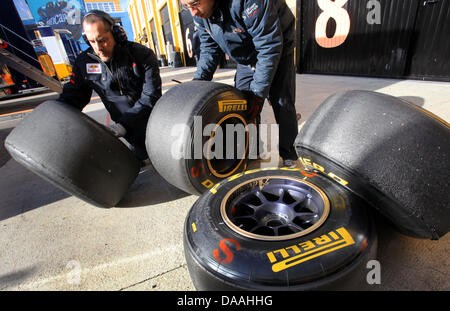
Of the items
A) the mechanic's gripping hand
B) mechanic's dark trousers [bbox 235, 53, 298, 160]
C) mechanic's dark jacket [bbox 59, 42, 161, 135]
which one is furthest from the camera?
mechanic's dark jacket [bbox 59, 42, 161, 135]

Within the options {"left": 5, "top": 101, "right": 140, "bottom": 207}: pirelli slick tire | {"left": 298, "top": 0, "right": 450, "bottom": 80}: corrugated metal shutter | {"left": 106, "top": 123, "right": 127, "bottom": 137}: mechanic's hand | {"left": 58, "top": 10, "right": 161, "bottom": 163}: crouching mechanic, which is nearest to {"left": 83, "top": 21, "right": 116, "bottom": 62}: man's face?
{"left": 58, "top": 10, "right": 161, "bottom": 163}: crouching mechanic

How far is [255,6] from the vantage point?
153 centimetres

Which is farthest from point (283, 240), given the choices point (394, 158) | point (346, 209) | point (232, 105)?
point (232, 105)

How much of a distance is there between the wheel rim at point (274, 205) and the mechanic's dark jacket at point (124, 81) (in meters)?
1.32

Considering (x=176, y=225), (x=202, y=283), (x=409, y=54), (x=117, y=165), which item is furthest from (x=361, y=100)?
(x=409, y=54)

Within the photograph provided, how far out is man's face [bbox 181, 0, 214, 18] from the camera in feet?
5.16

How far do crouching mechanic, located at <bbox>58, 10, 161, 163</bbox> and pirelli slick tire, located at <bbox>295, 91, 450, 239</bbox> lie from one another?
→ 64.3 inches

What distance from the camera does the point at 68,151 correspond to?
143 centimetres

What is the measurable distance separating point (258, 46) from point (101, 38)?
4.34ft

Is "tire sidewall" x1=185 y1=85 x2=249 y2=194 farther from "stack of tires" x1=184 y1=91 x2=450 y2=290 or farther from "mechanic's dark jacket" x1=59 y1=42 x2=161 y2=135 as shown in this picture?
"mechanic's dark jacket" x1=59 y1=42 x2=161 y2=135

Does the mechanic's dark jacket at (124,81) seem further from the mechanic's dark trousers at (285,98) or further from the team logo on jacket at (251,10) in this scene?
the team logo on jacket at (251,10)
